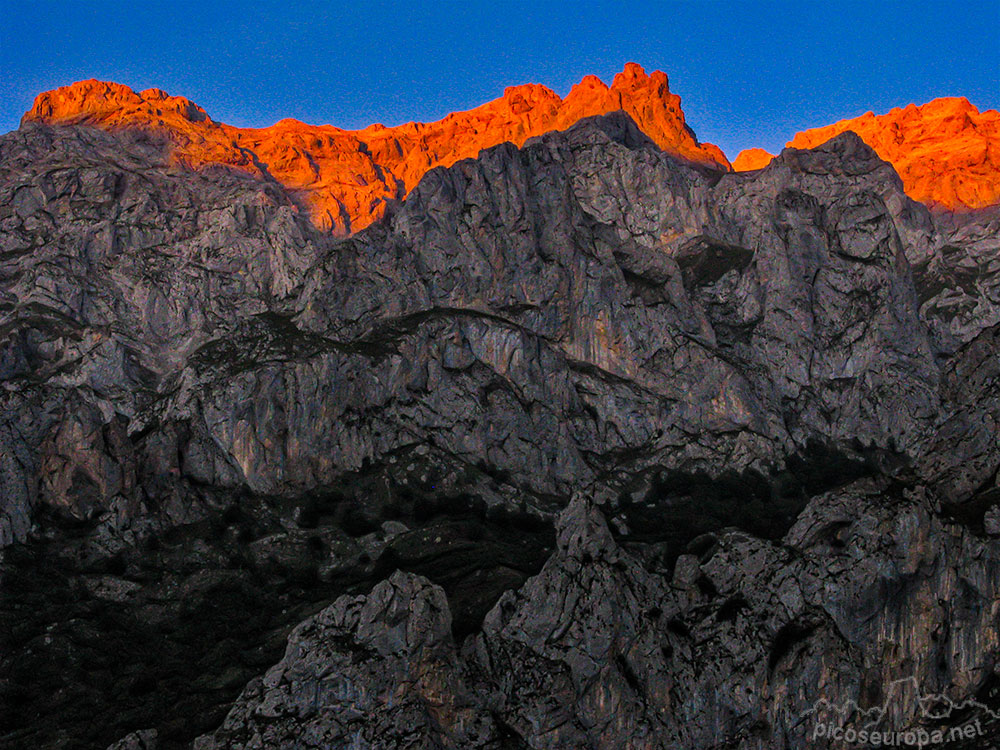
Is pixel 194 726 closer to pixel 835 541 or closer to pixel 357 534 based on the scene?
pixel 357 534

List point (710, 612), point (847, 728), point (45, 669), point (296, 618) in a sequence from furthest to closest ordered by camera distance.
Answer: point (296, 618), point (45, 669), point (710, 612), point (847, 728)

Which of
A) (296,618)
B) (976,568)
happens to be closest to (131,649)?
(296,618)

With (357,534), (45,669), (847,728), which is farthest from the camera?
(357,534)

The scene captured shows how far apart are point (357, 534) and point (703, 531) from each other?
63.5 meters

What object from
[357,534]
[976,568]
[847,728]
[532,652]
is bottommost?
[847,728]

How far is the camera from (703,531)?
19375cm

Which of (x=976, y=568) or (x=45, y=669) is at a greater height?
(x=976, y=568)

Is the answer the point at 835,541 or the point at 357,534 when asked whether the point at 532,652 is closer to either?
the point at 835,541

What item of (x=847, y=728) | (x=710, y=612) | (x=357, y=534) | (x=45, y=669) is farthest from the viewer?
(x=357, y=534)

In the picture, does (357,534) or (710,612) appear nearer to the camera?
(710,612)

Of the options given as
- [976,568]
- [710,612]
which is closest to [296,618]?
[710,612]

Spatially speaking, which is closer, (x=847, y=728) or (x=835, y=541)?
(x=847, y=728)

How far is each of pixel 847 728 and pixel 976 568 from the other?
2516cm

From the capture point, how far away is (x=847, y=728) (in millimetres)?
118312
